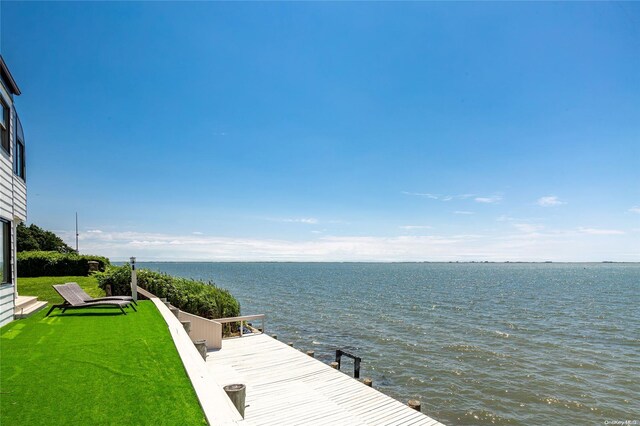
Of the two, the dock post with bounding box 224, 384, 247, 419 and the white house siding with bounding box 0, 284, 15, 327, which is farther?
the white house siding with bounding box 0, 284, 15, 327

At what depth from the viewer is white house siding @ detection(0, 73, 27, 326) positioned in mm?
8070

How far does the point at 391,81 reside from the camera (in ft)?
61.6

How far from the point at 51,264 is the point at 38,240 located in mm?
28993

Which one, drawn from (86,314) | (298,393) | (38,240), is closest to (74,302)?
(86,314)

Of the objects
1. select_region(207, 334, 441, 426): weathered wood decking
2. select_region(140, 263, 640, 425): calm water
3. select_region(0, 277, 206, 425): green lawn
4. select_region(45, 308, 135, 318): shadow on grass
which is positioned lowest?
select_region(140, 263, 640, 425): calm water

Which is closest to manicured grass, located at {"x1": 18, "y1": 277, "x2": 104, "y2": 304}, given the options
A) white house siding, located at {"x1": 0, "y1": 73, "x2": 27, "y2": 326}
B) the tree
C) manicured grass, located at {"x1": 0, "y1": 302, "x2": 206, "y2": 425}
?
white house siding, located at {"x1": 0, "y1": 73, "x2": 27, "y2": 326}

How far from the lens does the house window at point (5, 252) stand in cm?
856

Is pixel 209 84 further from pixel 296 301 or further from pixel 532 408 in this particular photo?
pixel 296 301

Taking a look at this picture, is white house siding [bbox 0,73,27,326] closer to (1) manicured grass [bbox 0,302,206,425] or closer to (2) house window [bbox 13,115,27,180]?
(2) house window [bbox 13,115,27,180]

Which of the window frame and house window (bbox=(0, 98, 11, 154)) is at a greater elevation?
house window (bbox=(0, 98, 11, 154))

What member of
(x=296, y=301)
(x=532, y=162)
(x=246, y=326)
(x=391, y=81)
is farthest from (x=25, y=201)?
(x=296, y=301)

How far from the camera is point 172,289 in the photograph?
1520cm

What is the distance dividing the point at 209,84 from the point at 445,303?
30100 mm

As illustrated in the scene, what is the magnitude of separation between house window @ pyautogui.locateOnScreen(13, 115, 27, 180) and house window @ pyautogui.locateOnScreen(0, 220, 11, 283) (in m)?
1.56
